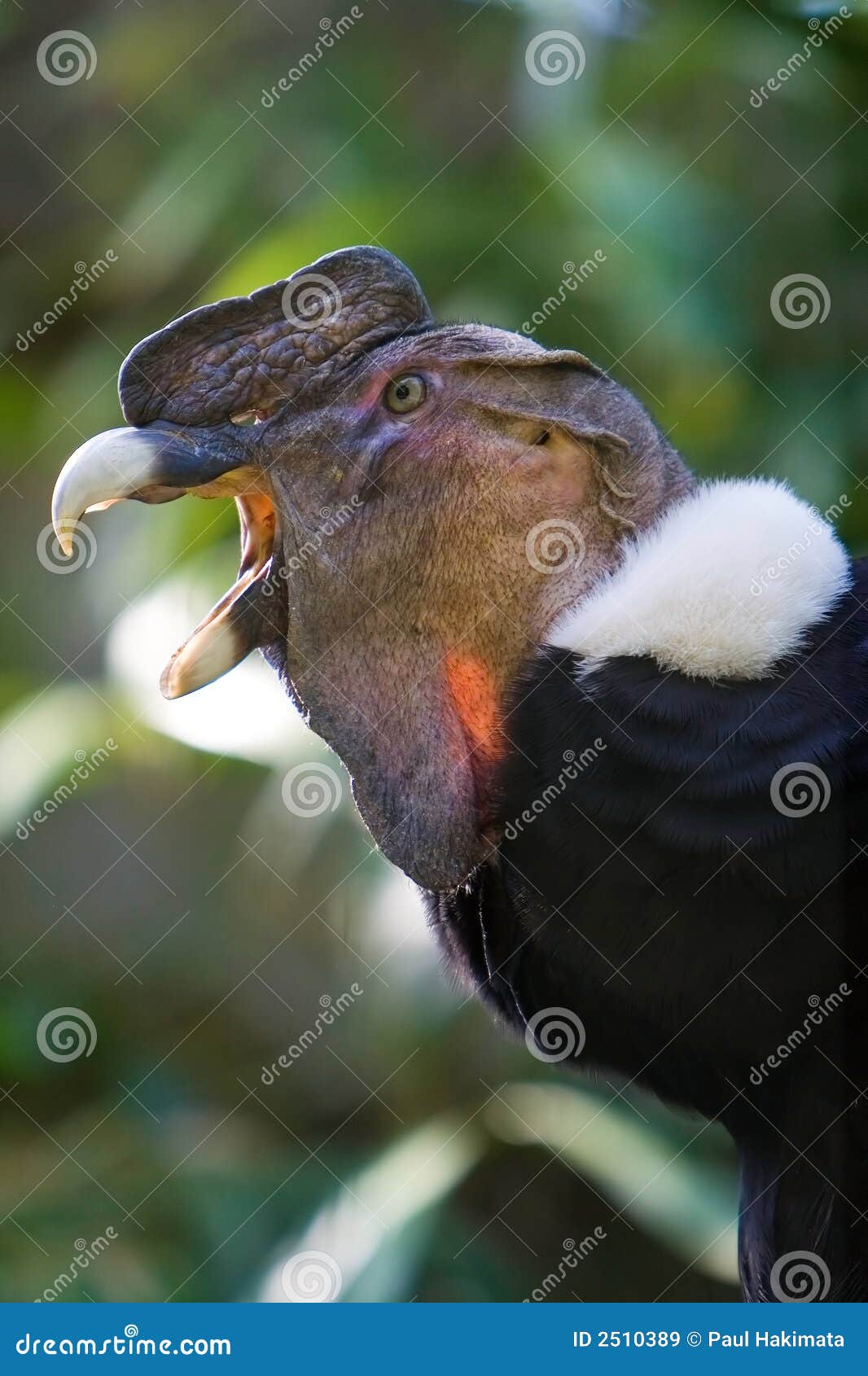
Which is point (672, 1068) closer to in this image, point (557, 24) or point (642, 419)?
point (642, 419)

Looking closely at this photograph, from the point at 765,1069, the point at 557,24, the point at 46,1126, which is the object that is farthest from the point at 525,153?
the point at 46,1126

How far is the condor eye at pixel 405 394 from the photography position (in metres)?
2.11

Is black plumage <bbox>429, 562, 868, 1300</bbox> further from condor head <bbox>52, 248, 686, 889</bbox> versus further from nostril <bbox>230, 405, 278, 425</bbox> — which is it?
nostril <bbox>230, 405, 278, 425</bbox>

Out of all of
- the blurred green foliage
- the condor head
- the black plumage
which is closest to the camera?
the black plumage

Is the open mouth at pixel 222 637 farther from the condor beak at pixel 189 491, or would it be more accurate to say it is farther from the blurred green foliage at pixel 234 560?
the blurred green foliage at pixel 234 560

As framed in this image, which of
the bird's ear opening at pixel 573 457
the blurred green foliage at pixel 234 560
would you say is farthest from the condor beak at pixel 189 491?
the blurred green foliage at pixel 234 560

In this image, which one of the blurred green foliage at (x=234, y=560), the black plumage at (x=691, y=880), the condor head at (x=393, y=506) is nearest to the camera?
the black plumage at (x=691, y=880)

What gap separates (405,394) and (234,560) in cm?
241

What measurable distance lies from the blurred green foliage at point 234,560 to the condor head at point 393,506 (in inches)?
76.0

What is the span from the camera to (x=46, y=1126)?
16.1 ft

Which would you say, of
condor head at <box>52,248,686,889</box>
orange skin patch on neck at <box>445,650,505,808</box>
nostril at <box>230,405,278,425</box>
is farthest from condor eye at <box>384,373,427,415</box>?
orange skin patch on neck at <box>445,650,505,808</box>

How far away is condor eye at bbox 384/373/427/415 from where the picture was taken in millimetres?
2113

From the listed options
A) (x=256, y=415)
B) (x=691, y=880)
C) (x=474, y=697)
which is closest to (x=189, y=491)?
(x=256, y=415)

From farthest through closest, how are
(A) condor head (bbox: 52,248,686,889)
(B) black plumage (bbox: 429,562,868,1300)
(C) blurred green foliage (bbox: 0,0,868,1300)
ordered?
(C) blurred green foliage (bbox: 0,0,868,1300) < (A) condor head (bbox: 52,248,686,889) < (B) black plumage (bbox: 429,562,868,1300)
